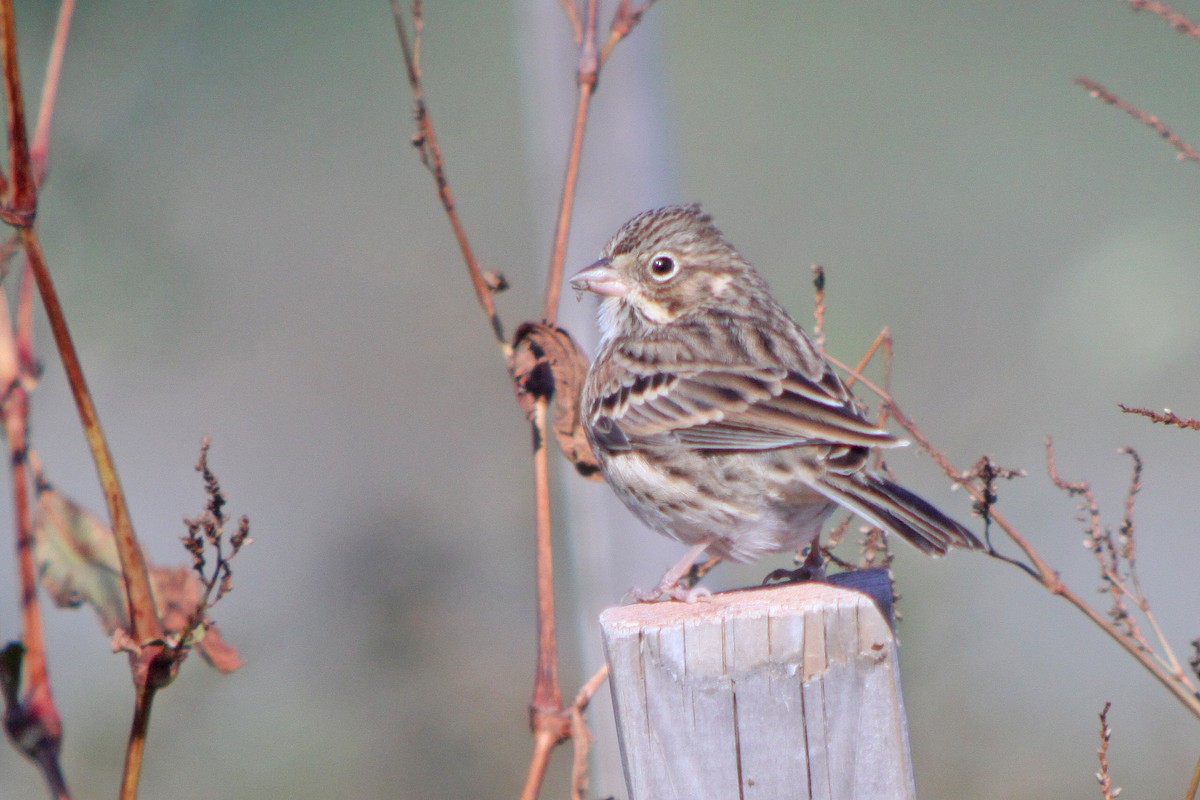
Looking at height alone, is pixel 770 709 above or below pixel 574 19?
below

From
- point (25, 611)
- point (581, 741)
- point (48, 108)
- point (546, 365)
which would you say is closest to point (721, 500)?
point (546, 365)

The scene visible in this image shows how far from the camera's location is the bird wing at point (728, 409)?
3.34 metres

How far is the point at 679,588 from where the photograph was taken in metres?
3.16

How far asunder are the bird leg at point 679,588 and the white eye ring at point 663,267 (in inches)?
36.9

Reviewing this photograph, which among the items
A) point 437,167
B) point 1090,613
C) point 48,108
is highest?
point 48,108

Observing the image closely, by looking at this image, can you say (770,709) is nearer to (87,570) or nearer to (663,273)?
(87,570)

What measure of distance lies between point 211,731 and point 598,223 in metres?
4.23

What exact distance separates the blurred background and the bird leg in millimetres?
921

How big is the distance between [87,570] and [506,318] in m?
6.36

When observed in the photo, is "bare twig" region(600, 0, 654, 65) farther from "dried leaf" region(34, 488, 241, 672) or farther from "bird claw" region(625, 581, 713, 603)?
"dried leaf" region(34, 488, 241, 672)

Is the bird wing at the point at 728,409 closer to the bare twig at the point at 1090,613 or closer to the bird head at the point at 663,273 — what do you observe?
the bare twig at the point at 1090,613

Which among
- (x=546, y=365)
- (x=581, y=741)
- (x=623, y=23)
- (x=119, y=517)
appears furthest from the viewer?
(x=623, y=23)

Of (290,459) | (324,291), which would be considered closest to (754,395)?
(290,459)

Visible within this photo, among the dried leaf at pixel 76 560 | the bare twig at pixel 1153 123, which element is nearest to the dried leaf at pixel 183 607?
the dried leaf at pixel 76 560
